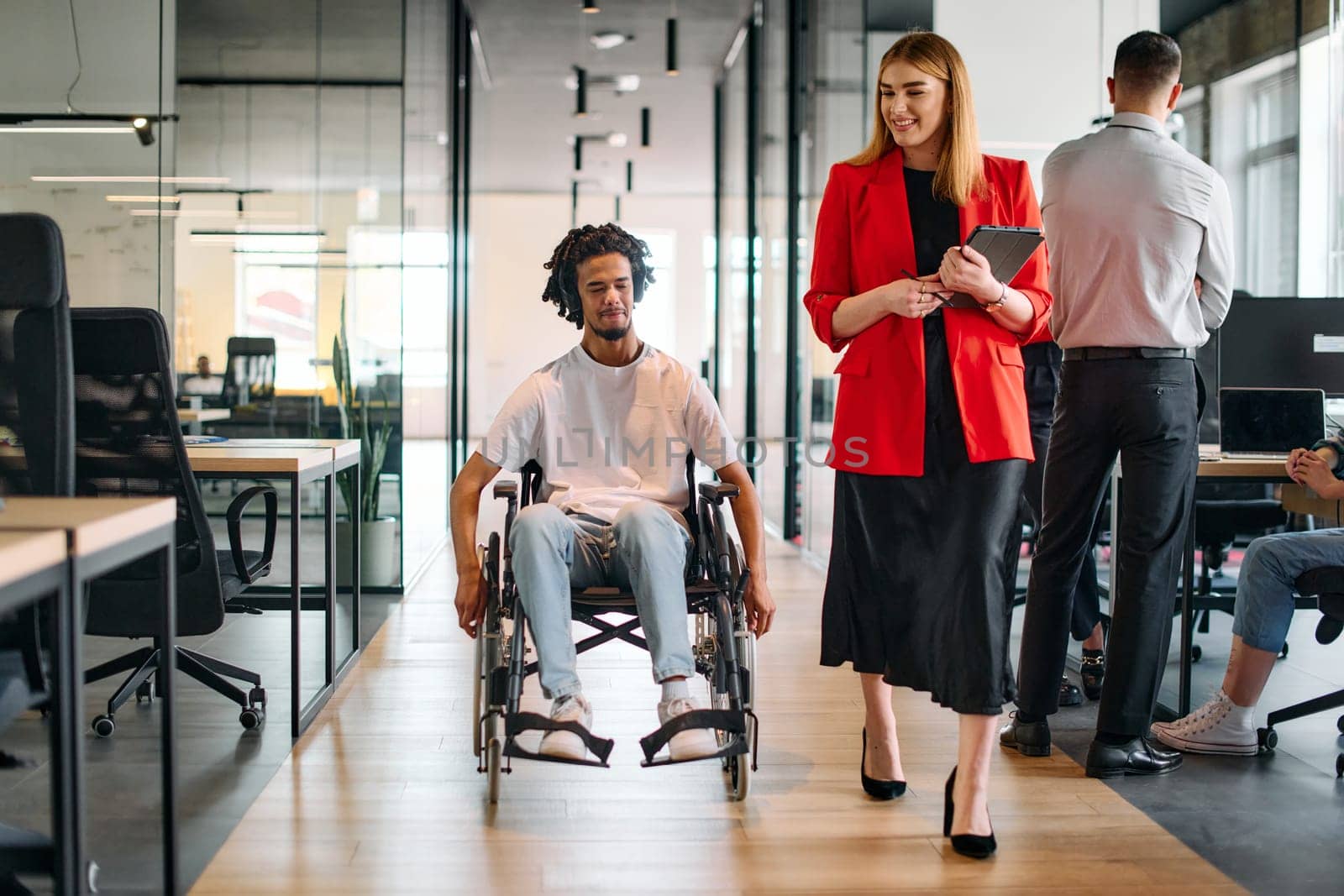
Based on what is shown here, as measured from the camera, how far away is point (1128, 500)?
2.64 meters

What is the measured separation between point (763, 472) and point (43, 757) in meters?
5.71

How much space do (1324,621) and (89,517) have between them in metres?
2.61

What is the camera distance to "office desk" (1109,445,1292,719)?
9.47 feet

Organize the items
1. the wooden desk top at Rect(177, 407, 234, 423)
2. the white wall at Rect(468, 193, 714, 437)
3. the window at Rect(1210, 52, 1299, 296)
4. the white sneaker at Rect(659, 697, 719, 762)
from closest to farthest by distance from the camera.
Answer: the white sneaker at Rect(659, 697, 719, 762) → the wooden desk top at Rect(177, 407, 234, 423) → the window at Rect(1210, 52, 1299, 296) → the white wall at Rect(468, 193, 714, 437)

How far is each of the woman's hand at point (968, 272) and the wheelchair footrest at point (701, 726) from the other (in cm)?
91

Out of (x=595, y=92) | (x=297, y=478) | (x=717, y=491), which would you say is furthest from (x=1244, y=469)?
(x=595, y=92)

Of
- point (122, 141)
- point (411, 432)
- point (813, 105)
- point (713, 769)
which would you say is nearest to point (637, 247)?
point (713, 769)

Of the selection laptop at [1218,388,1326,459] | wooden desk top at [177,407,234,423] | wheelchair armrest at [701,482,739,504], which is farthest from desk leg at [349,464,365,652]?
laptop at [1218,388,1326,459]

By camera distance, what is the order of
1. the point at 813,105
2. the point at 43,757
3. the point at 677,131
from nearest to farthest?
the point at 43,757
the point at 813,105
the point at 677,131

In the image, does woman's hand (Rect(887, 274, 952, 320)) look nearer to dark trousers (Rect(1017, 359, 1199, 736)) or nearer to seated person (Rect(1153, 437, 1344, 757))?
dark trousers (Rect(1017, 359, 1199, 736))

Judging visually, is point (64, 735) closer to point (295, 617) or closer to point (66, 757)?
point (66, 757)

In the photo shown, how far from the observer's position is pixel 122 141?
142 inches

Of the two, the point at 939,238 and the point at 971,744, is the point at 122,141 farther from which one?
the point at 971,744

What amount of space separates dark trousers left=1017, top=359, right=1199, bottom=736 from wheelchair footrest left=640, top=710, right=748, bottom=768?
83 centimetres
